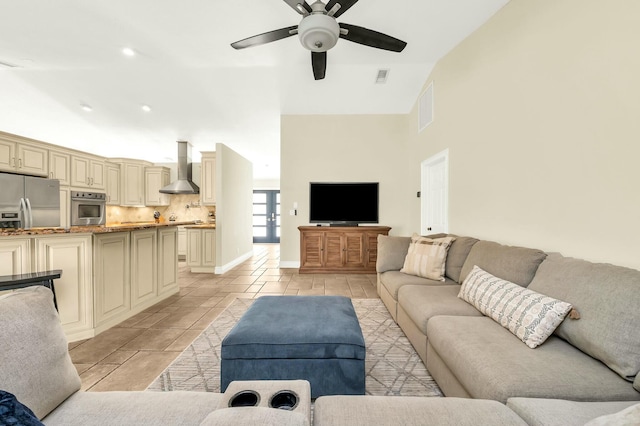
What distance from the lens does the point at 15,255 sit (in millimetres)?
2070

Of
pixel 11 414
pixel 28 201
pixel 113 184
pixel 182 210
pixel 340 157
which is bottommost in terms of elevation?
pixel 11 414

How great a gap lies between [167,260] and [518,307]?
367 cm

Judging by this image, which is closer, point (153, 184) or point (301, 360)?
point (301, 360)

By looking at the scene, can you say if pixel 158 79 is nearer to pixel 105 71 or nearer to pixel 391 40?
pixel 105 71

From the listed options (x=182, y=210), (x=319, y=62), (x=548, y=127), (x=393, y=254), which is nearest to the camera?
(x=548, y=127)

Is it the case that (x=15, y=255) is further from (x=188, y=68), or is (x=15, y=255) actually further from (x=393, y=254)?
(x=393, y=254)

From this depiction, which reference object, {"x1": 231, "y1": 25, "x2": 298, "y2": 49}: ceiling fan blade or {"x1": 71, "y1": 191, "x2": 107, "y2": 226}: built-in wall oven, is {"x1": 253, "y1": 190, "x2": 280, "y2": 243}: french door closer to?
{"x1": 71, "y1": 191, "x2": 107, "y2": 226}: built-in wall oven

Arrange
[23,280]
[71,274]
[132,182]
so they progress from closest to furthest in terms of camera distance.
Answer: [23,280]
[71,274]
[132,182]

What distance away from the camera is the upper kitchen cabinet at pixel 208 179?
5.17 meters

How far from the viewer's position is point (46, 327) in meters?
0.89

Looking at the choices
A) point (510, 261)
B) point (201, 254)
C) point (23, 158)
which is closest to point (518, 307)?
point (510, 261)

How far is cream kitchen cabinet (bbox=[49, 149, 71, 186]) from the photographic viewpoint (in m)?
4.48

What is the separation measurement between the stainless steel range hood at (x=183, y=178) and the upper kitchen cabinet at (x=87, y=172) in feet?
3.70

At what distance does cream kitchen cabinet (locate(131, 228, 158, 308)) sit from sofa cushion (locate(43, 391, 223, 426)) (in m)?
2.23
